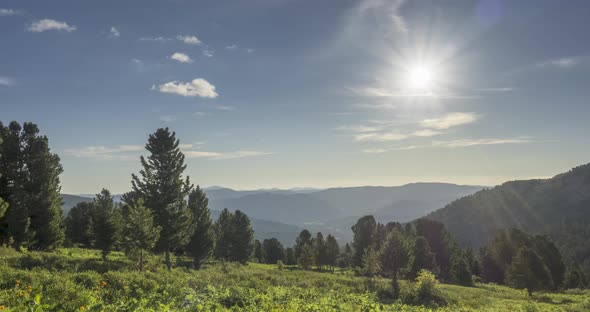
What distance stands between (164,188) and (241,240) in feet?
104

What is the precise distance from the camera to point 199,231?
50469mm

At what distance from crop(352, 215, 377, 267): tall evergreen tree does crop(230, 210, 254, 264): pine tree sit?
80.7 ft

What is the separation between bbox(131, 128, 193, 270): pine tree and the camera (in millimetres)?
39219

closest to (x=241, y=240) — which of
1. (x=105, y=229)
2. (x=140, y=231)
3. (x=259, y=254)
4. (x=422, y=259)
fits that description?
(x=105, y=229)

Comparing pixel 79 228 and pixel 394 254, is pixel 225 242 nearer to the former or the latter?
pixel 79 228

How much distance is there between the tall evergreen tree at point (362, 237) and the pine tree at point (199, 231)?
→ 3789 centimetres

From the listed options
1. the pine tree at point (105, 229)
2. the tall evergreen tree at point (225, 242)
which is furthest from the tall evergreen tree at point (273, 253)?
the pine tree at point (105, 229)

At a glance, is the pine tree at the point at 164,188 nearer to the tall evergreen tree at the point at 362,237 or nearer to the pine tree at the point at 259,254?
the tall evergreen tree at the point at 362,237

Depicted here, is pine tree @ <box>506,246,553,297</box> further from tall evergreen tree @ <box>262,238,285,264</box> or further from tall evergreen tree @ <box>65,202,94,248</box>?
tall evergreen tree @ <box>65,202,94,248</box>

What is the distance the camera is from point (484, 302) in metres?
34.8

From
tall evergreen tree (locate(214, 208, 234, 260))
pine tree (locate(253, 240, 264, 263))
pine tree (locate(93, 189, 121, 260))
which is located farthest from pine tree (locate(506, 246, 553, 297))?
pine tree (locate(253, 240, 264, 263))

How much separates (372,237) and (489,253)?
3362cm

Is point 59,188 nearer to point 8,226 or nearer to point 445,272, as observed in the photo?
point 8,226

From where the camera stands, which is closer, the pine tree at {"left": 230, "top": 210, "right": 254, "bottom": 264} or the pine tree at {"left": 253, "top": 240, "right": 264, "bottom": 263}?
the pine tree at {"left": 230, "top": 210, "right": 254, "bottom": 264}
